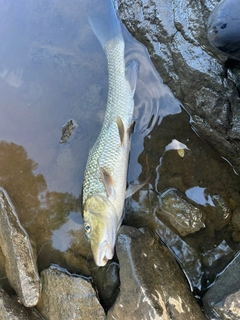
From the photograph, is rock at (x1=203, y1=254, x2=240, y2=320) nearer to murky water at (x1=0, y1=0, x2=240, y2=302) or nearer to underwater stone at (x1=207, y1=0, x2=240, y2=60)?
murky water at (x1=0, y1=0, x2=240, y2=302)

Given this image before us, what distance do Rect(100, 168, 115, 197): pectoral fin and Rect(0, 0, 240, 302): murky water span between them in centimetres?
44

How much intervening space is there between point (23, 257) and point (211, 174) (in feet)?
8.16

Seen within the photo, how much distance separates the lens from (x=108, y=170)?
3551 mm

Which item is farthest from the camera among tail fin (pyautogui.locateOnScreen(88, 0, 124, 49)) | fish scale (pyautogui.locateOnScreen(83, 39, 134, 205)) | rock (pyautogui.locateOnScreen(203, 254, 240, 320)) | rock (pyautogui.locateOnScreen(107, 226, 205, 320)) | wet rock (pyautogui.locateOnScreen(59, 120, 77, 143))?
wet rock (pyautogui.locateOnScreen(59, 120, 77, 143))

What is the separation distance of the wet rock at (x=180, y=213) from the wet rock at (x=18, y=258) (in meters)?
1.75

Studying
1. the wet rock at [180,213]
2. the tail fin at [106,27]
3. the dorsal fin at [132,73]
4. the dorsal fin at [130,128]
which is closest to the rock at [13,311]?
the wet rock at [180,213]

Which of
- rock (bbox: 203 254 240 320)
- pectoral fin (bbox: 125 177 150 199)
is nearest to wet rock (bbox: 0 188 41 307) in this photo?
pectoral fin (bbox: 125 177 150 199)

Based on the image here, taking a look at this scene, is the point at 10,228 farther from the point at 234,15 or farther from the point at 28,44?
the point at 234,15

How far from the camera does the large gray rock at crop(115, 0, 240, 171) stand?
10.7ft

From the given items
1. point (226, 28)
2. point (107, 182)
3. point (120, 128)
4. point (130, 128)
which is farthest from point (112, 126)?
point (226, 28)

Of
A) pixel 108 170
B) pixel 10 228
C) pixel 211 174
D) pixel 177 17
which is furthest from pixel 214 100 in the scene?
pixel 10 228

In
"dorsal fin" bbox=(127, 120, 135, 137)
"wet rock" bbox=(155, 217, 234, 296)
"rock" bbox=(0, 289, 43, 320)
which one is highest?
"dorsal fin" bbox=(127, 120, 135, 137)

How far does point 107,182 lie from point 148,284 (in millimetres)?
1175

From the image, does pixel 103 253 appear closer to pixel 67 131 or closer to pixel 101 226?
pixel 101 226
